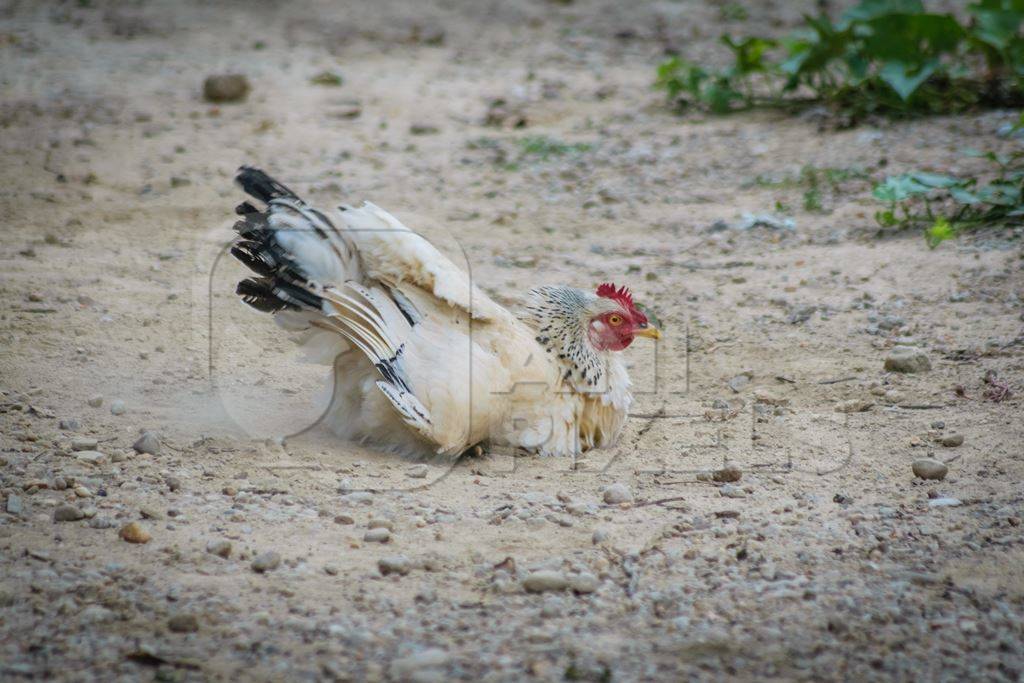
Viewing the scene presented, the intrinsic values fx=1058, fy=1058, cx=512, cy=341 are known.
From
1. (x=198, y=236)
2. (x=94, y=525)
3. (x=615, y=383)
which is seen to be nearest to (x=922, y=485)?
(x=615, y=383)

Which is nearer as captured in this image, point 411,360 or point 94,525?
point 94,525

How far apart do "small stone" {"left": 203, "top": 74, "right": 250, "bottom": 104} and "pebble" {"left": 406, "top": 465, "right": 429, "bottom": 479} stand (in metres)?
5.38

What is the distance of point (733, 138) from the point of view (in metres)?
7.64

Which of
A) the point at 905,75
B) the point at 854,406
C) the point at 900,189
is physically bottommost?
the point at 854,406

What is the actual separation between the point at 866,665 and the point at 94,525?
7.52 feet

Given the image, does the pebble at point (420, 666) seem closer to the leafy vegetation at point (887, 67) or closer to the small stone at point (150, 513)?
the small stone at point (150, 513)

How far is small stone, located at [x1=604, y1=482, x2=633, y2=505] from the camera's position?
3650mm

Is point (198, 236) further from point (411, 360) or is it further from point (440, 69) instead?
point (440, 69)

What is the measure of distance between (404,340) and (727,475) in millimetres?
1265

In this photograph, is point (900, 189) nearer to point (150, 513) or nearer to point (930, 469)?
point (930, 469)

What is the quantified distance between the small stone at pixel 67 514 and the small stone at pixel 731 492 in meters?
2.14

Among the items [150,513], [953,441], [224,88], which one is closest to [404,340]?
[150,513]

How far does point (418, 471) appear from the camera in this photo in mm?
3820

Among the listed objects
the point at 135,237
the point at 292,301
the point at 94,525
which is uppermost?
the point at 135,237
